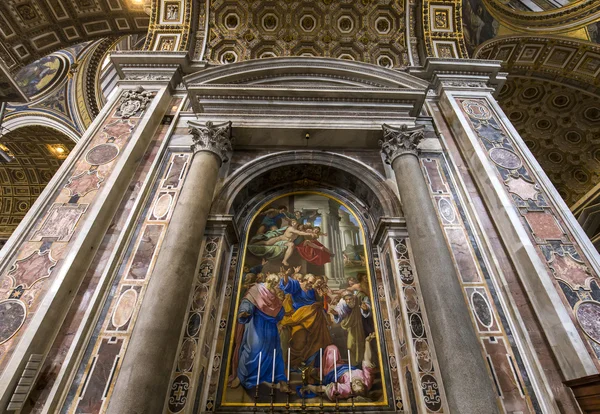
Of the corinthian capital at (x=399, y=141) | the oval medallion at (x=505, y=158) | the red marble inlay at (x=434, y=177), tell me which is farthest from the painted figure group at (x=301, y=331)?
the oval medallion at (x=505, y=158)

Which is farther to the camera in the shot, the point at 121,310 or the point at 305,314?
the point at 305,314

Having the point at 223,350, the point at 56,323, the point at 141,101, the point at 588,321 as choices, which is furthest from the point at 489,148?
the point at 56,323

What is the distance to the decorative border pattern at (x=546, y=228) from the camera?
4402 mm

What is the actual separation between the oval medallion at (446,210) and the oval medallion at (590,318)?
2096 mm

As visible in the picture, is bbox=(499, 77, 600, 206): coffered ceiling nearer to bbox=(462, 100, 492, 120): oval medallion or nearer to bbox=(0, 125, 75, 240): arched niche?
bbox=(462, 100, 492, 120): oval medallion

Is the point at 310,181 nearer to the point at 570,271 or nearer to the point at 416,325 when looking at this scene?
the point at 416,325

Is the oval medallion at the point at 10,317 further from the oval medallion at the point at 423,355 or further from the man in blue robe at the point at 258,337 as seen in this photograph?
the oval medallion at the point at 423,355

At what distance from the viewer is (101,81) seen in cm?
1330

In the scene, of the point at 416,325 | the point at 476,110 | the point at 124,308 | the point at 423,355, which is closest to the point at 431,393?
the point at 423,355

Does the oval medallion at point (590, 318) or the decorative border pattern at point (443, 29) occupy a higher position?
the decorative border pattern at point (443, 29)

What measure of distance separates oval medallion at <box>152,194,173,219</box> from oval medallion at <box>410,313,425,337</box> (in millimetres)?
4432

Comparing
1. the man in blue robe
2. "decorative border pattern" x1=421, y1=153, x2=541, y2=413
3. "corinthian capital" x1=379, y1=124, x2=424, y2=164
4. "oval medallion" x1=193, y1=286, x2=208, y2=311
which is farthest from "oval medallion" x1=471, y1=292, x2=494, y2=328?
"oval medallion" x1=193, y1=286, x2=208, y2=311

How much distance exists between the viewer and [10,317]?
13.9ft

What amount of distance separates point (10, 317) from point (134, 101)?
4605 mm
